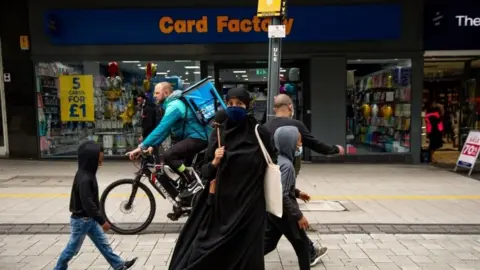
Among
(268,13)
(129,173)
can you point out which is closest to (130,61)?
(129,173)

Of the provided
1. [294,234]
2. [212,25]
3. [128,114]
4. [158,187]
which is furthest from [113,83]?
[294,234]

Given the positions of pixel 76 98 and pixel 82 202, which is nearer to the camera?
pixel 82 202

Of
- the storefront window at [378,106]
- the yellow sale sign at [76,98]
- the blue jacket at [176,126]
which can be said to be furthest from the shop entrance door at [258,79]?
the blue jacket at [176,126]

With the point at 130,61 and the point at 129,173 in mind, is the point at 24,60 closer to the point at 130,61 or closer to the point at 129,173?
the point at 130,61

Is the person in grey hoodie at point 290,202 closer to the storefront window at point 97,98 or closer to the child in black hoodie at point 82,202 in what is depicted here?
the child in black hoodie at point 82,202

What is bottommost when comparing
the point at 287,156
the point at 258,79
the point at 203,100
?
the point at 287,156

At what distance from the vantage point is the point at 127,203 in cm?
584

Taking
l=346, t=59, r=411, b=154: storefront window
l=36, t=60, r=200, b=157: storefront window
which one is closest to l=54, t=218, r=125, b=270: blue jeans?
l=36, t=60, r=200, b=157: storefront window

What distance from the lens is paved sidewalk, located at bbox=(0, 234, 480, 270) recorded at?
479 centimetres

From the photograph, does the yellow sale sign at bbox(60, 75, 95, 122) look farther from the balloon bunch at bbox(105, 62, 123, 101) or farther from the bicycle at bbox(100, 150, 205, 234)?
the bicycle at bbox(100, 150, 205, 234)

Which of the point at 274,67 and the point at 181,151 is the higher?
the point at 274,67

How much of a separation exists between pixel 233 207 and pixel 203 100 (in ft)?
9.26

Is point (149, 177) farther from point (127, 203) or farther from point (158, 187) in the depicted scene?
point (127, 203)

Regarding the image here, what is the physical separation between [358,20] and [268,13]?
629cm
